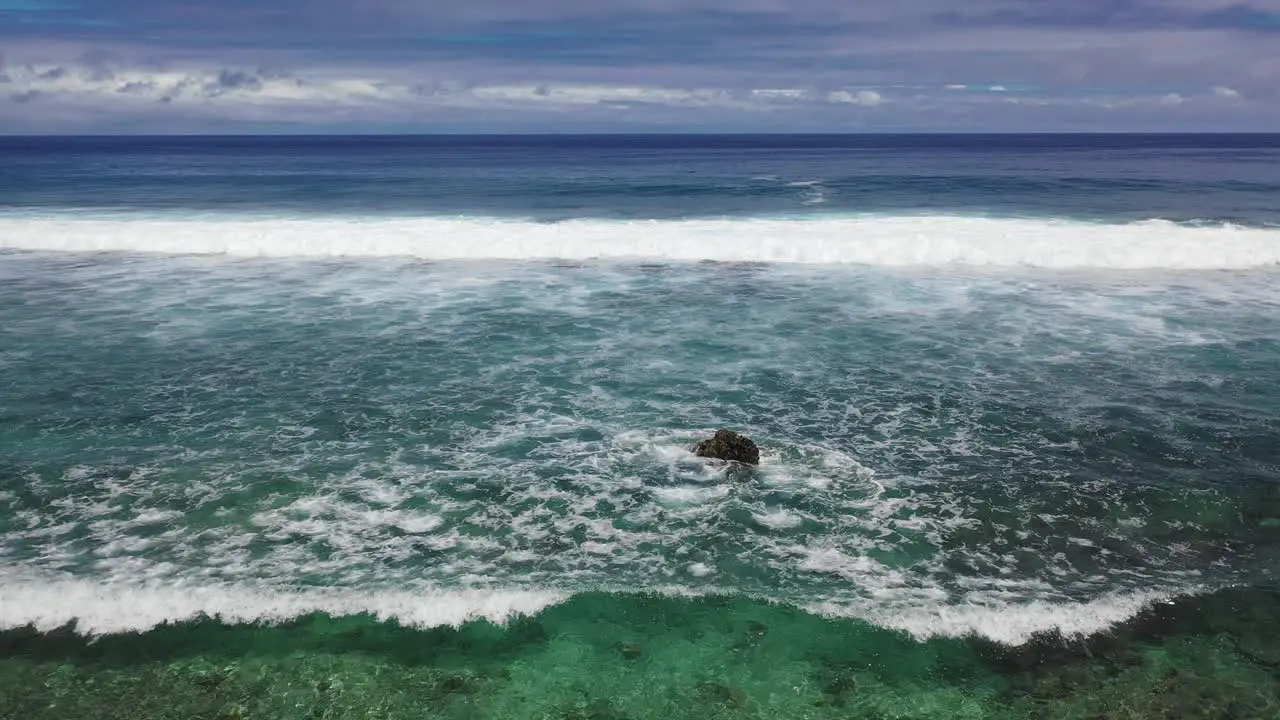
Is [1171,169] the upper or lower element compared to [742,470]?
upper

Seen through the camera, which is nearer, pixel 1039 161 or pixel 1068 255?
pixel 1068 255

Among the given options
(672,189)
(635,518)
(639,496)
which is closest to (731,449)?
(639,496)

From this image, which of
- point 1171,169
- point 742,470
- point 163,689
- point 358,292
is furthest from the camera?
point 1171,169

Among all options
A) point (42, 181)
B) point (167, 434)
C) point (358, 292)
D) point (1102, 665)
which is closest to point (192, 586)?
point (167, 434)

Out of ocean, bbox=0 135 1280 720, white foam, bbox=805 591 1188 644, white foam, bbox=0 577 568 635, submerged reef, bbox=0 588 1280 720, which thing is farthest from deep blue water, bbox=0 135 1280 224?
submerged reef, bbox=0 588 1280 720

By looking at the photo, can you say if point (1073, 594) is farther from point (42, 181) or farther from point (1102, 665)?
point (42, 181)

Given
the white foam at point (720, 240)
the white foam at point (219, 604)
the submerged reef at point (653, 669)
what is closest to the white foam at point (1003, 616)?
the submerged reef at point (653, 669)

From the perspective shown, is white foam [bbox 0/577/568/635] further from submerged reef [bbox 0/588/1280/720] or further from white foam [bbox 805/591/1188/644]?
white foam [bbox 805/591/1188/644]
